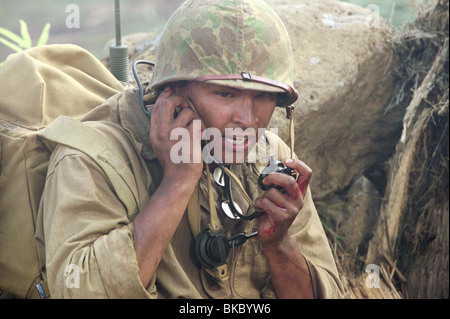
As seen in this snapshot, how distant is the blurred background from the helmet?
500cm

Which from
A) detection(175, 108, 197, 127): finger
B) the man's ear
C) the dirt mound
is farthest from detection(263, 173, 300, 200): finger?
the dirt mound

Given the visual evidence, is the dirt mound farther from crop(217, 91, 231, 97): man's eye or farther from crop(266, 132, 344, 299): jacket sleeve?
crop(217, 91, 231, 97): man's eye

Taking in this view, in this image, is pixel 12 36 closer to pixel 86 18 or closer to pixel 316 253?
pixel 86 18

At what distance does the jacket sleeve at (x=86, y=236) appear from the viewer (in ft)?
6.95

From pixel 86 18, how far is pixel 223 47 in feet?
19.0

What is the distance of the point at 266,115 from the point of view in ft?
8.57

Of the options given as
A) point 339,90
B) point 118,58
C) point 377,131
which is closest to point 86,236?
point 118,58

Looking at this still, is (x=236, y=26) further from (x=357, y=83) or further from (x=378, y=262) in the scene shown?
(x=378, y=262)

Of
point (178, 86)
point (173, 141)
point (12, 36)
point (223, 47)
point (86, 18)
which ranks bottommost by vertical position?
point (86, 18)

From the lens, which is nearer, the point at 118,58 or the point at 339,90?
the point at 118,58

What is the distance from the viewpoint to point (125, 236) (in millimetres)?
2172

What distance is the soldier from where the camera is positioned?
86.0 inches
